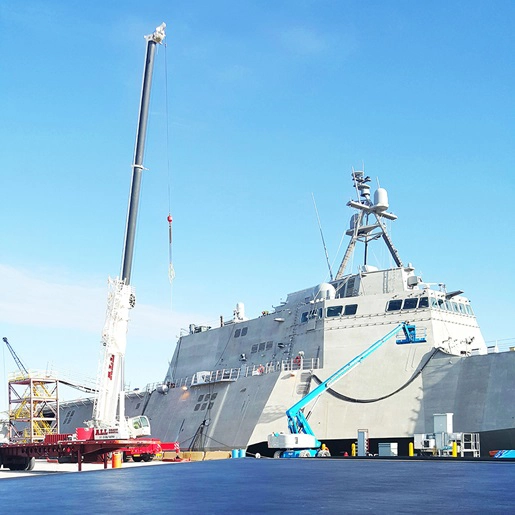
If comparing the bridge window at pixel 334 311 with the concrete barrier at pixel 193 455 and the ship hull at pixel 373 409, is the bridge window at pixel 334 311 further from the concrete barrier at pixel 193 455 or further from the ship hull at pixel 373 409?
the concrete barrier at pixel 193 455

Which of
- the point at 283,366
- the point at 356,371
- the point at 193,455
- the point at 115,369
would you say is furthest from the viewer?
the point at 193,455

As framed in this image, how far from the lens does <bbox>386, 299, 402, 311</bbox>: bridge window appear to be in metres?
39.5

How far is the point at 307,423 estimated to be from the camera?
36688mm

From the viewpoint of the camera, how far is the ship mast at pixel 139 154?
39.3 metres

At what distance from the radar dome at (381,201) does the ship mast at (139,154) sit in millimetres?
15712

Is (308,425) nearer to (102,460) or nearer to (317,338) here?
(317,338)

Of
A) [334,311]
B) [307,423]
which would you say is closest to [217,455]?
[307,423]

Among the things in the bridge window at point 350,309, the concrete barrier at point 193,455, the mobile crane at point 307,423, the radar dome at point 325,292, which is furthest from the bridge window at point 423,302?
the concrete barrier at point 193,455

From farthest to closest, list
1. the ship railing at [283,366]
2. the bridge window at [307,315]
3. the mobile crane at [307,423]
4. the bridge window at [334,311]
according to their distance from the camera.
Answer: the bridge window at [307,315] → the bridge window at [334,311] → the ship railing at [283,366] → the mobile crane at [307,423]

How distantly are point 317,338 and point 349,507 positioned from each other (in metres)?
30.3

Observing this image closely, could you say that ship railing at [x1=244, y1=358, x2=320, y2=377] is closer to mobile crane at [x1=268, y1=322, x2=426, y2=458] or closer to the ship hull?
the ship hull

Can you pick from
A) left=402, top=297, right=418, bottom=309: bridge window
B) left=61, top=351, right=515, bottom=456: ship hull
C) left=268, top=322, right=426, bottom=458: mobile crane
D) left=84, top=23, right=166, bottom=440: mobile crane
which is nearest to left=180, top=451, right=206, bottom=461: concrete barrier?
left=61, top=351, right=515, bottom=456: ship hull

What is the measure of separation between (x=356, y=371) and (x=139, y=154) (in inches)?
720

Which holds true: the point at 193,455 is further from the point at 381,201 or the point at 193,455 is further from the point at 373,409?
the point at 381,201
